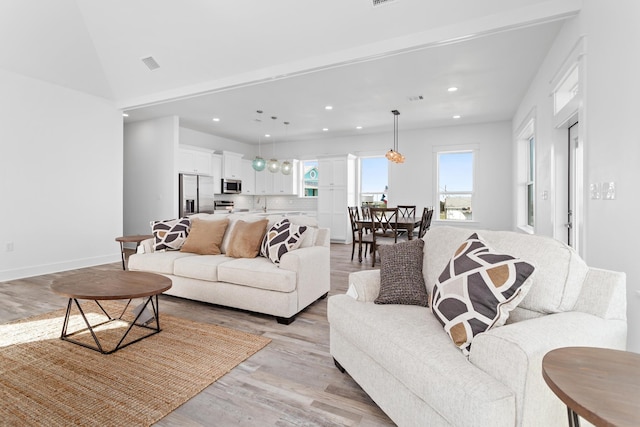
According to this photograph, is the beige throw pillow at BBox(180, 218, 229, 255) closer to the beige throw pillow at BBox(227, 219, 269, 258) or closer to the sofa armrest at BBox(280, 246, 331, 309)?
the beige throw pillow at BBox(227, 219, 269, 258)

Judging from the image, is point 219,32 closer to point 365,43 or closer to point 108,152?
point 365,43

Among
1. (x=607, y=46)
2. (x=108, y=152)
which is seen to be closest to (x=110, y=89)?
(x=108, y=152)

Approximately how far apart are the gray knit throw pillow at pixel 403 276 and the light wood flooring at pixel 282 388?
581 millimetres

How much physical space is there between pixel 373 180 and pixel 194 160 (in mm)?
4475

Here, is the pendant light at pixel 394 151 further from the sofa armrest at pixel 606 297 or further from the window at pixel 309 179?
the sofa armrest at pixel 606 297

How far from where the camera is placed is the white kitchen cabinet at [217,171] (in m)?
8.05

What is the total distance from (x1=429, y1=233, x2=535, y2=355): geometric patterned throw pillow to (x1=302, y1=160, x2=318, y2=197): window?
810 cm

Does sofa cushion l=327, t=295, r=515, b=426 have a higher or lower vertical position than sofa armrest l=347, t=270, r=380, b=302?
lower

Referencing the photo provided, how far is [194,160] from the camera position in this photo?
7324 millimetres

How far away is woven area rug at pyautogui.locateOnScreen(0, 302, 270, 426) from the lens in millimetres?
1684

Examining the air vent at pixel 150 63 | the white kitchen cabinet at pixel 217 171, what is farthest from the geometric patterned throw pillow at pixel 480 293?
the white kitchen cabinet at pixel 217 171

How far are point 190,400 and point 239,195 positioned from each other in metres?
7.87

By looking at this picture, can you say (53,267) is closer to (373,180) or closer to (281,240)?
(281,240)

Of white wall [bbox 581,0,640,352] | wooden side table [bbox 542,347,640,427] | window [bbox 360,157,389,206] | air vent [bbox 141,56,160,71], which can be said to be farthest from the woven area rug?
window [bbox 360,157,389,206]
